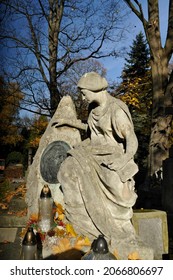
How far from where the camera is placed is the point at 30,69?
38.8 ft

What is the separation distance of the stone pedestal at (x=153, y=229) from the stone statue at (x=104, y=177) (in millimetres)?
1203

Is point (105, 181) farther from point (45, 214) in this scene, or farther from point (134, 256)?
point (45, 214)

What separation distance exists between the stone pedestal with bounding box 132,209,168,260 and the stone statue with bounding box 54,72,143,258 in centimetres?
120

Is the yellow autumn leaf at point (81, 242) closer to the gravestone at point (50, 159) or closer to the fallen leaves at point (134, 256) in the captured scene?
the fallen leaves at point (134, 256)

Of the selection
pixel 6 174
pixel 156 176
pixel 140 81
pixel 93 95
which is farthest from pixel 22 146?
pixel 93 95

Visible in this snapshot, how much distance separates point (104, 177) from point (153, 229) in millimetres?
1651

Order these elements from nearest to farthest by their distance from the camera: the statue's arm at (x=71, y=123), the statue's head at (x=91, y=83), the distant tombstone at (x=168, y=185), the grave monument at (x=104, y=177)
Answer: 1. the grave monument at (x=104, y=177)
2. the statue's head at (x=91, y=83)
3. the statue's arm at (x=71, y=123)
4. the distant tombstone at (x=168, y=185)

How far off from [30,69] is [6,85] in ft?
3.51

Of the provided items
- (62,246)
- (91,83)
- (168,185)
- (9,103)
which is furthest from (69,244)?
(9,103)

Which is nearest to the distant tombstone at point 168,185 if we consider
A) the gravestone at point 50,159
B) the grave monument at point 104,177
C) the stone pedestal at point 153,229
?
the stone pedestal at point 153,229

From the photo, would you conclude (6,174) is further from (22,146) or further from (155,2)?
(155,2)

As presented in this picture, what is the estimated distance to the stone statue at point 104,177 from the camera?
10.5ft
